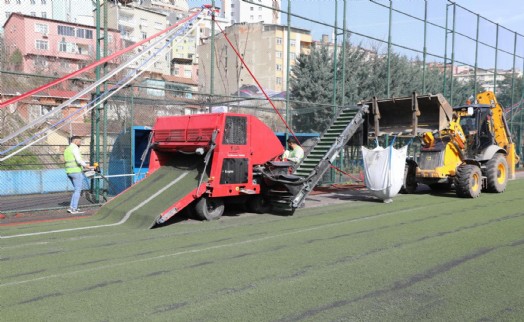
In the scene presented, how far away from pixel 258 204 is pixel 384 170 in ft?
12.1

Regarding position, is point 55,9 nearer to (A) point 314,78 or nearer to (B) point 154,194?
(B) point 154,194

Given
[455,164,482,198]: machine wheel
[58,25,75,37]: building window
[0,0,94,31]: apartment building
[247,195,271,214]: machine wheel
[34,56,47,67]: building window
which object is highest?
[58,25,75,37]: building window

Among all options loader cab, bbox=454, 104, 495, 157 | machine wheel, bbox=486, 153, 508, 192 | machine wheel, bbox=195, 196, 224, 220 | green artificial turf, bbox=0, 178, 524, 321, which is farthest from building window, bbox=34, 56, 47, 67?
machine wheel, bbox=486, 153, 508, 192

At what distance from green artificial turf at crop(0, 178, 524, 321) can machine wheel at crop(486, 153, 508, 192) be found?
507 centimetres

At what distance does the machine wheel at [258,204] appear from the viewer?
1102 cm

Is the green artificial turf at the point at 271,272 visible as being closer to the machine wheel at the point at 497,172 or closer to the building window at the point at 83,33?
the machine wheel at the point at 497,172

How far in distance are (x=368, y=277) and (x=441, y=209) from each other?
6.42m

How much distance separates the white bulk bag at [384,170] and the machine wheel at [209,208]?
15.0 feet

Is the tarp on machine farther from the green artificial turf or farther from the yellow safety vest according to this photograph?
the yellow safety vest

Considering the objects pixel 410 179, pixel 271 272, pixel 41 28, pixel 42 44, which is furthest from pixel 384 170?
pixel 42 44

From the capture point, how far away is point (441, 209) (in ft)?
37.5

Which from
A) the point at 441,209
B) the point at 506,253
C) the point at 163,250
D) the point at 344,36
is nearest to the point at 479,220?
the point at 441,209

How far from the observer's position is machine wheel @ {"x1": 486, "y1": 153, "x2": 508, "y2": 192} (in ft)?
47.8

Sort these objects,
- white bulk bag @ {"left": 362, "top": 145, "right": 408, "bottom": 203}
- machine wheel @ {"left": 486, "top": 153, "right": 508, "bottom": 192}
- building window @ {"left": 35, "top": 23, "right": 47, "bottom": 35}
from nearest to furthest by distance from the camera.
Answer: white bulk bag @ {"left": 362, "top": 145, "right": 408, "bottom": 203}
machine wheel @ {"left": 486, "top": 153, "right": 508, "bottom": 192}
building window @ {"left": 35, "top": 23, "right": 47, "bottom": 35}
